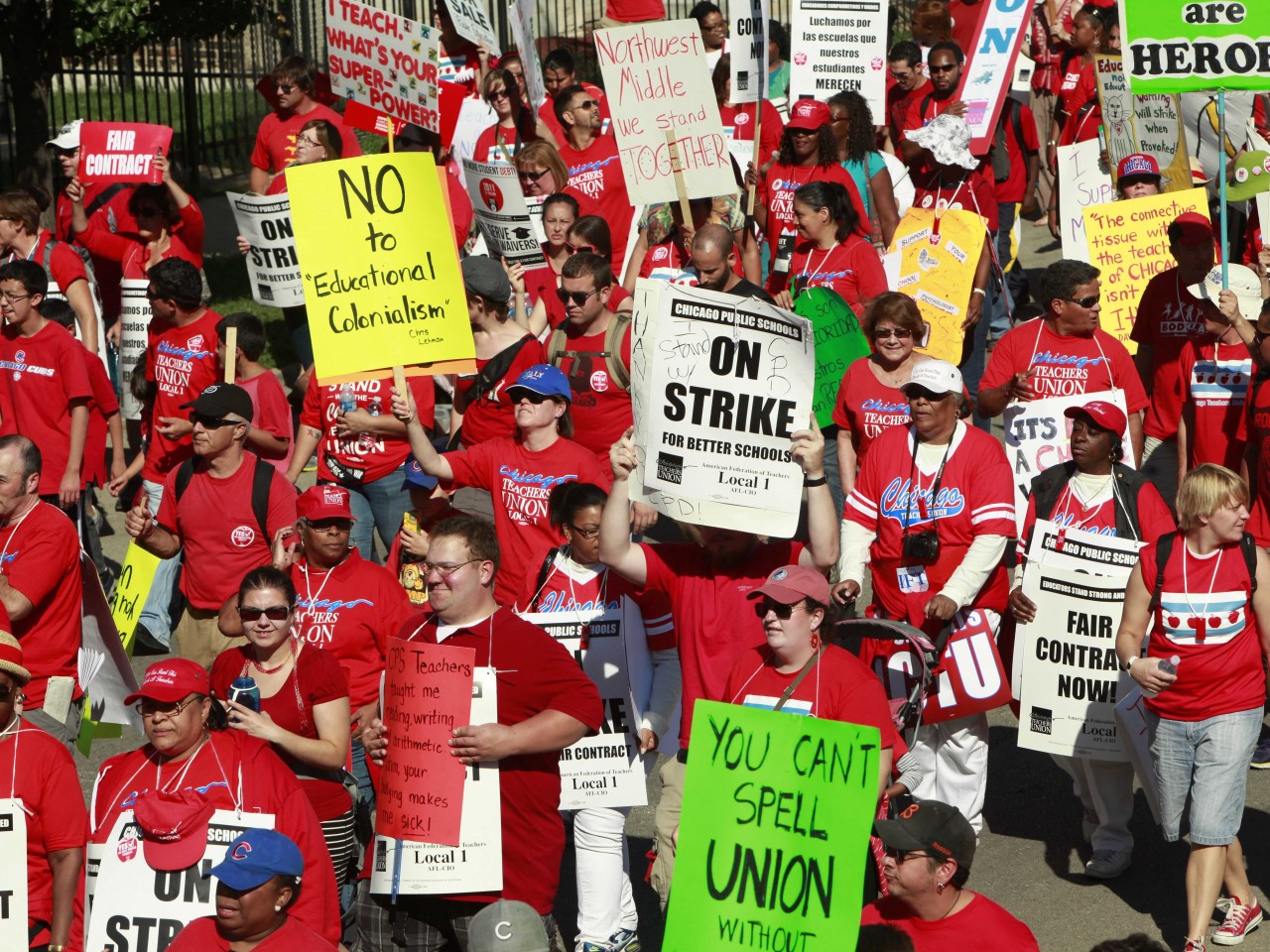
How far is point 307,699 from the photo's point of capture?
244 inches

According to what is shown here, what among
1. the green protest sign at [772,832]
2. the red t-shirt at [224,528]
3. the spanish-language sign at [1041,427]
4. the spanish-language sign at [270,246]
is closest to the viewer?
the green protest sign at [772,832]

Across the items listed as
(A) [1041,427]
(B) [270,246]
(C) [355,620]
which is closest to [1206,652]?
(A) [1041,427]

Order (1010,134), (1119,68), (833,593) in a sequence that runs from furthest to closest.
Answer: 1. (1010,134)
2. (1119,68)
3. (833,593)

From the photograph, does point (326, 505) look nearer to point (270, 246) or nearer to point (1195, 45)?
point (270, 246)

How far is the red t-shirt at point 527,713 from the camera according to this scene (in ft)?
18.7

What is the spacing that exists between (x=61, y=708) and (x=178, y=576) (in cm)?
248

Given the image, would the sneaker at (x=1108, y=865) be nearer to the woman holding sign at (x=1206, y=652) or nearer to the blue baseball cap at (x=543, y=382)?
the woman holding sign at (x=1206, y=652)

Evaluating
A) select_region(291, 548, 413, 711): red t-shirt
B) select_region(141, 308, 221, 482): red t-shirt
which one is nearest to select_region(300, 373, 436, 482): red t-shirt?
select_region(141, 308, 221, 482): red t-shirt

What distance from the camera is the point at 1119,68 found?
12305 millimetres

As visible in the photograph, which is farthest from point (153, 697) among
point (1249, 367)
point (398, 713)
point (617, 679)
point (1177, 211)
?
point (1177, 211)

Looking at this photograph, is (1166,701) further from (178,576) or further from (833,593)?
(178,576)

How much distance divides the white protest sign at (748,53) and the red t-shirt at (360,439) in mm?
4336

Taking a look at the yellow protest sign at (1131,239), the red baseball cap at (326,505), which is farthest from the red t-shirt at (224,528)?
the yellow protest sign at (1131,239)

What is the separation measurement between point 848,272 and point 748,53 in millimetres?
3152
